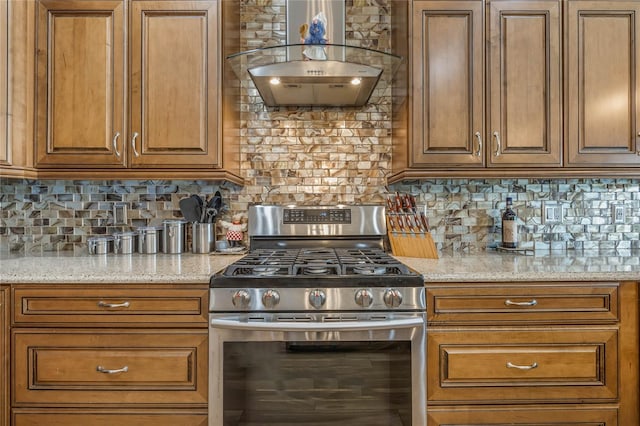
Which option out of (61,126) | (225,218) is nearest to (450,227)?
(225,218)

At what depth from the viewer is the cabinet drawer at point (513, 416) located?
1.42 metres

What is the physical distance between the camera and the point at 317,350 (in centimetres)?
138

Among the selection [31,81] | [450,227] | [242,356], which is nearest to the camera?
[242,356]

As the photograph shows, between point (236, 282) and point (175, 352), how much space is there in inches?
13.2

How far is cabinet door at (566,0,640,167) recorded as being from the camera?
1.78 meters

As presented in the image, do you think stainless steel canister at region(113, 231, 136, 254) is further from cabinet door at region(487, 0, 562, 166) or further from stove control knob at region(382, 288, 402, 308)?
cabinet door at region(487, 0, 562, 166)

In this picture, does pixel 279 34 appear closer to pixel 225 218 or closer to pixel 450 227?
pixel 225 218

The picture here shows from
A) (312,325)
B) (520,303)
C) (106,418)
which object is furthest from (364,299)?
(106,418)

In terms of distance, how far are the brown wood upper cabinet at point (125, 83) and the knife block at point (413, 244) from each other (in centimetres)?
101

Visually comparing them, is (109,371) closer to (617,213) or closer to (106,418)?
(106,418)

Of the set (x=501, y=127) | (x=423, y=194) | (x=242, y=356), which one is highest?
→ (x=501, y=127)

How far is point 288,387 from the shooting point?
139 centimetres

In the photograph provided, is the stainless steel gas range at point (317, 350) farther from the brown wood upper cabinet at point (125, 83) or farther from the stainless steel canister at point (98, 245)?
the stainless steel canister at point (98, 245)

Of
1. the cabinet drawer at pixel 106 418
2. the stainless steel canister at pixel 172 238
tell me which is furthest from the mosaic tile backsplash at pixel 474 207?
the cabinet drawer at pixel 106 418
